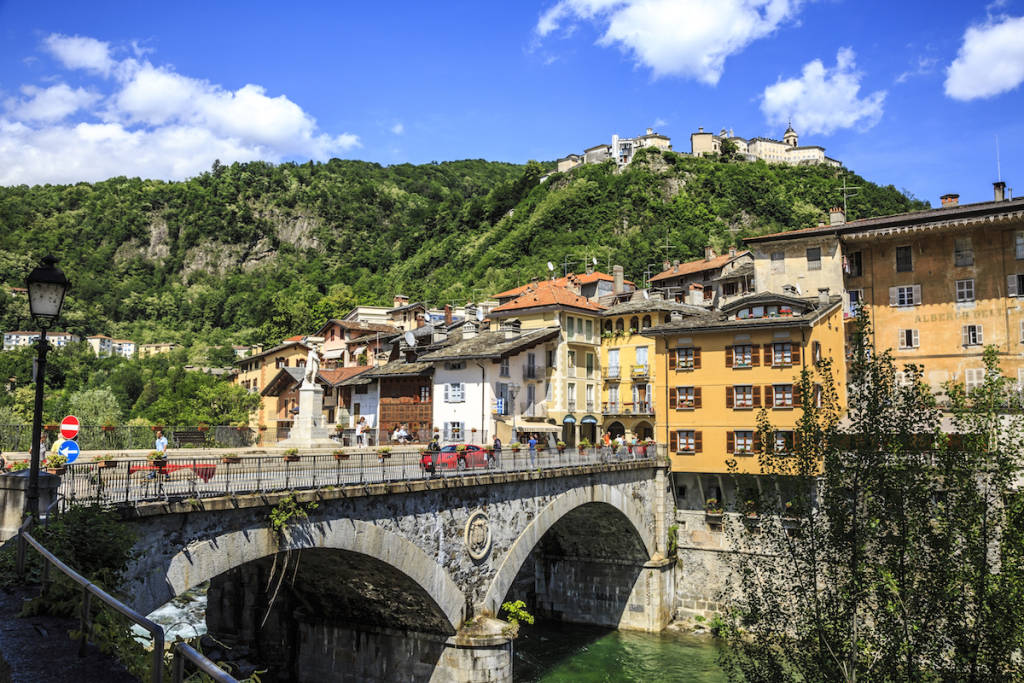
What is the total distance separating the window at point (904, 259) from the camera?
1770 inches

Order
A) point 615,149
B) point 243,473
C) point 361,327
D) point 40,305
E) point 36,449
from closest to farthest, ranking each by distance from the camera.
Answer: point 36,449
point 40,305
point 243,473
point 361,327
point 615,149

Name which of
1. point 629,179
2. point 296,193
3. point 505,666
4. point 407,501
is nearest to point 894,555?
point 505,666

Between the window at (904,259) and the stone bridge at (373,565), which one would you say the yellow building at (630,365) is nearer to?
the window at (904,259)

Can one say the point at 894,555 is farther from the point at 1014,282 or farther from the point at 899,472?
the point at 1014,282

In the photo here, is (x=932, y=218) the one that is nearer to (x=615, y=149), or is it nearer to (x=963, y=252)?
(x=963, y=252)

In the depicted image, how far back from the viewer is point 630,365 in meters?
55.4

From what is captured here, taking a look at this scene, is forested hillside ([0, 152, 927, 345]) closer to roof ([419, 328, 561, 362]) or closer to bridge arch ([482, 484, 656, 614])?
roof ([419, 328, 561, 362])

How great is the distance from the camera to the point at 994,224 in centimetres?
4159

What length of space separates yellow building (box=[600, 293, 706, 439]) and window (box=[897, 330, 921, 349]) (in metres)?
13.7

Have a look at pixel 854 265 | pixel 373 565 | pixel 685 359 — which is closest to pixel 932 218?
pixel 854 265

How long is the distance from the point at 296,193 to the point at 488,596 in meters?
160

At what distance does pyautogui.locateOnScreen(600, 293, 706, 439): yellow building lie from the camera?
54.1 m

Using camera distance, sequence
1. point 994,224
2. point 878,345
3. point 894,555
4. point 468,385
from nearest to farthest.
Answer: point 894,555
point 994,224
point 878,345
point 468,385

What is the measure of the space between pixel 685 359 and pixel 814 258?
10.9m
